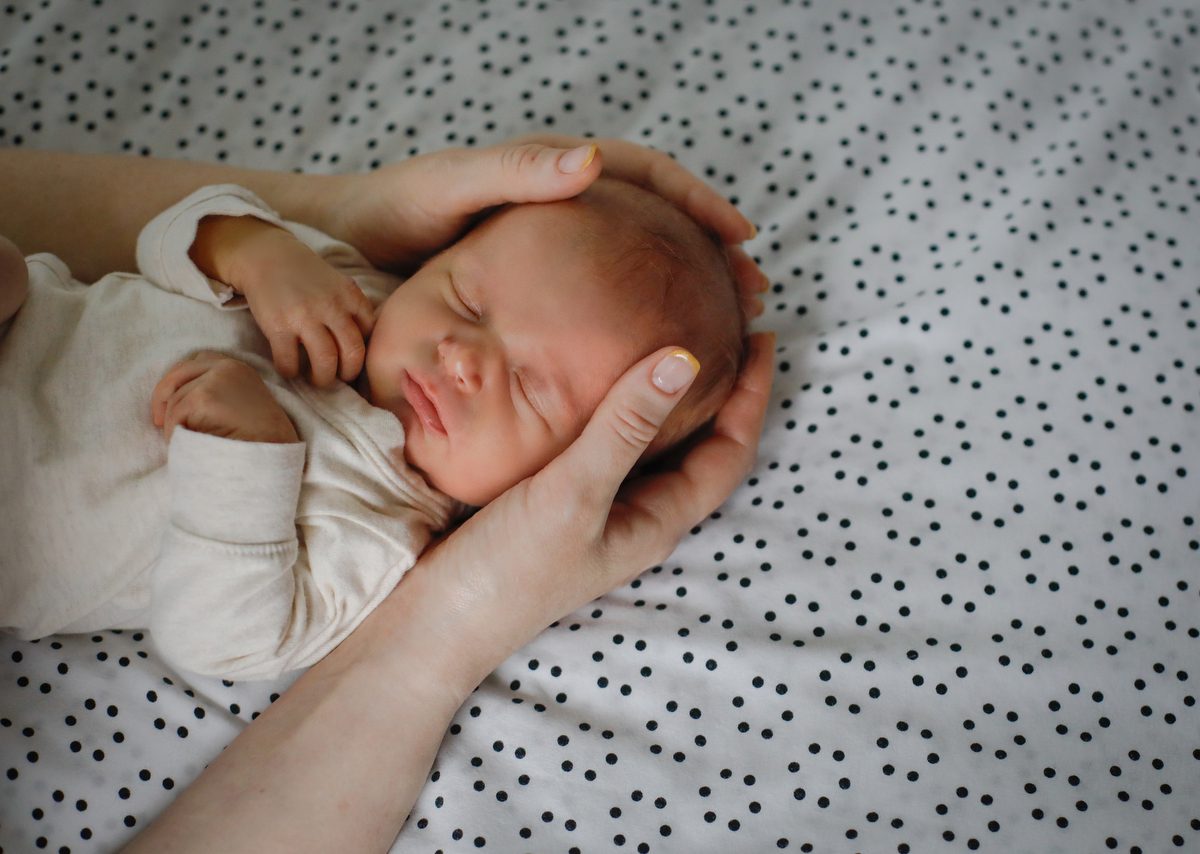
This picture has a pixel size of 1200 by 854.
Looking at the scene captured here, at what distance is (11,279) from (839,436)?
3.67ft

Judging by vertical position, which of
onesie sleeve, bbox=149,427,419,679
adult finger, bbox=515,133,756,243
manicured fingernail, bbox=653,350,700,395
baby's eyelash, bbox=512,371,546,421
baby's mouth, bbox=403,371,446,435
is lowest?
onesie sleeve, bbox=149,427,419,679

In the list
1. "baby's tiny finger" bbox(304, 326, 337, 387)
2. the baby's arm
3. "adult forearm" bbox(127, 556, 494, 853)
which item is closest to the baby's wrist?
"baby's tiny finger" bbox(304, 326, 337, 387)

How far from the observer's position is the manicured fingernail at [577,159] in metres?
1.27

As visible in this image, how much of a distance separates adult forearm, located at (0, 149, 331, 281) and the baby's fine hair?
2.21 feet

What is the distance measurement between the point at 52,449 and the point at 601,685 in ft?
2.47

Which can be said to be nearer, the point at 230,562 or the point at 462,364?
the point at 230,562

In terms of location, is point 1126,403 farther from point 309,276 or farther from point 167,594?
point 167,594

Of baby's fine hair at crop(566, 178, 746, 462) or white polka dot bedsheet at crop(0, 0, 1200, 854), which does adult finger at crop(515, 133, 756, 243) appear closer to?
baby's fine hair at crop(566, 178, 746, 462)

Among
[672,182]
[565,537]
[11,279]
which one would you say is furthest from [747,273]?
[11,279]

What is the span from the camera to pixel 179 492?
1.15 meters

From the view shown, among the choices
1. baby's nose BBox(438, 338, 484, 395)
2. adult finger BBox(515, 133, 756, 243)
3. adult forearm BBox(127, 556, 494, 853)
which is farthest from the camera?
adult finger BBox(515, 133, 756, 243)

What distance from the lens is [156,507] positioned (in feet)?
4.02

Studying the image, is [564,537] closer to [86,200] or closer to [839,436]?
[839,436]

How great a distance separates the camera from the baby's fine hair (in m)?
1.28
